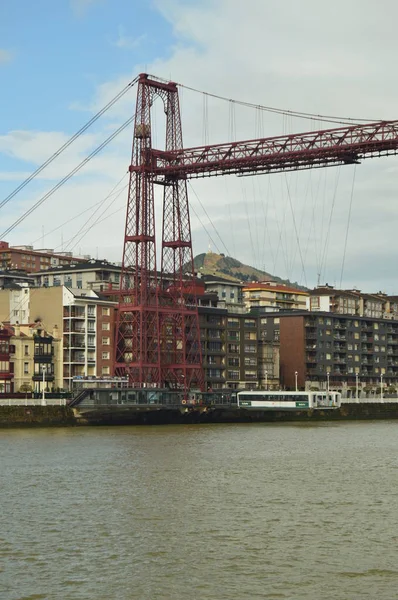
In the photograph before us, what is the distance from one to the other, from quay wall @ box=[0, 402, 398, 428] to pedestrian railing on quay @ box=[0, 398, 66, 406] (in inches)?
27.6

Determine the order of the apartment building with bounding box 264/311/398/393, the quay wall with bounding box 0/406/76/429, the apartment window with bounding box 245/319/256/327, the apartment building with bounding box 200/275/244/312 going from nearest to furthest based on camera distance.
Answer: the quay wall with bounding box 0/406/76/429, the apartment window with bounding box 245/319/256/327, the apartment building with bounding box 264/311/398/393, the apartment building with bounding box 200/275/244/312

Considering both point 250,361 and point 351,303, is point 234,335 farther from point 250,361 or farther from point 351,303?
point 351,303

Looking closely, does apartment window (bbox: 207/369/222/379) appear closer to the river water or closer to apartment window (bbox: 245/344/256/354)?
apartment window (bbox: 245/344/256/354)

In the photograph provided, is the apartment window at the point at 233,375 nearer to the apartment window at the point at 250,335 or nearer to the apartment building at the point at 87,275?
the apartment window at the point at 250,335

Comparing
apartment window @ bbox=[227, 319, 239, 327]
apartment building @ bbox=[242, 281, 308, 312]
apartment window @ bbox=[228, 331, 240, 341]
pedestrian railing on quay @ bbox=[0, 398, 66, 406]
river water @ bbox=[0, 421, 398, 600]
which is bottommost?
river water @ bbox=[0, 421, 398, 600]

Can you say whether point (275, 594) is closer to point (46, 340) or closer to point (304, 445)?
point (304, 445)

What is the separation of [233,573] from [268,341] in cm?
12124

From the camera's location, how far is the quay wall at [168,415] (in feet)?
297

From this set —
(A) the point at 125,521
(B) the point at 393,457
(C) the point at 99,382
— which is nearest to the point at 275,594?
(A) the point at 125,521

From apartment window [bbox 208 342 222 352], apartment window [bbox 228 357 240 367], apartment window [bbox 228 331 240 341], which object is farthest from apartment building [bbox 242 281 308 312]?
apartment window [bbox 208 342 222 352]

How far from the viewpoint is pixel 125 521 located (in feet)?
123

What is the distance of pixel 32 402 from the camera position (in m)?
92.6

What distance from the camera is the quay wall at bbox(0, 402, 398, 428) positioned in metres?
90.5

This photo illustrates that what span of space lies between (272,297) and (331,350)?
95.3 ft
